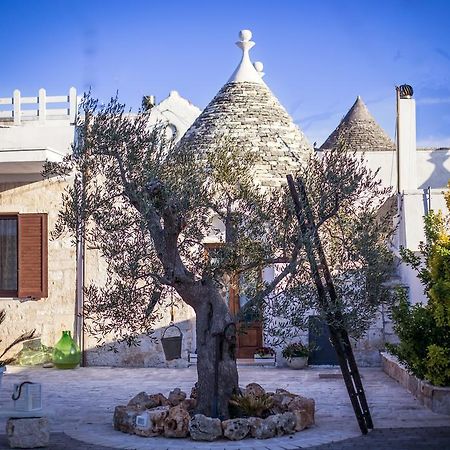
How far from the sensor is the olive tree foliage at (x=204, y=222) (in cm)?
856

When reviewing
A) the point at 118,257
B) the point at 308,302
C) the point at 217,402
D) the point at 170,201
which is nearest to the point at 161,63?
the point at 170,201

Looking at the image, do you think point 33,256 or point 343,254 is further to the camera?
point 33,256

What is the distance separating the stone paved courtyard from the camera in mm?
8492

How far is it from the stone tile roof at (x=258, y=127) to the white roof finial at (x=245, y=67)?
0.52 feet

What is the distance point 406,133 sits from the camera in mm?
17375

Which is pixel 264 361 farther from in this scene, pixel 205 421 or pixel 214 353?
pixel 205 421

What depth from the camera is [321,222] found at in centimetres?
880

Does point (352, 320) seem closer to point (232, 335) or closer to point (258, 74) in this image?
point (232, 335)

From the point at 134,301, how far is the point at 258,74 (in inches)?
434

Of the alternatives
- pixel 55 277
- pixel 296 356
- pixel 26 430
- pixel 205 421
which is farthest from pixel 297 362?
pixel 26 430

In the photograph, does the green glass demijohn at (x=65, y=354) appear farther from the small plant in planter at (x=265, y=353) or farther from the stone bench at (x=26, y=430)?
the stone bench at (x=26, y=430)

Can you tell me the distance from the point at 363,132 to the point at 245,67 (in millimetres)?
7798

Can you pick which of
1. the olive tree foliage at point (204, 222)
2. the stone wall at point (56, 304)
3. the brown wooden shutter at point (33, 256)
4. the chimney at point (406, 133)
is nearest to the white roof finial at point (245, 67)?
the chimney at point (406, 133)

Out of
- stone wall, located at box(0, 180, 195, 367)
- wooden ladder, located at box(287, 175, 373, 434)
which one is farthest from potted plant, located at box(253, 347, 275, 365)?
wooden ladder, located at box(287, 175, 373, 434)
